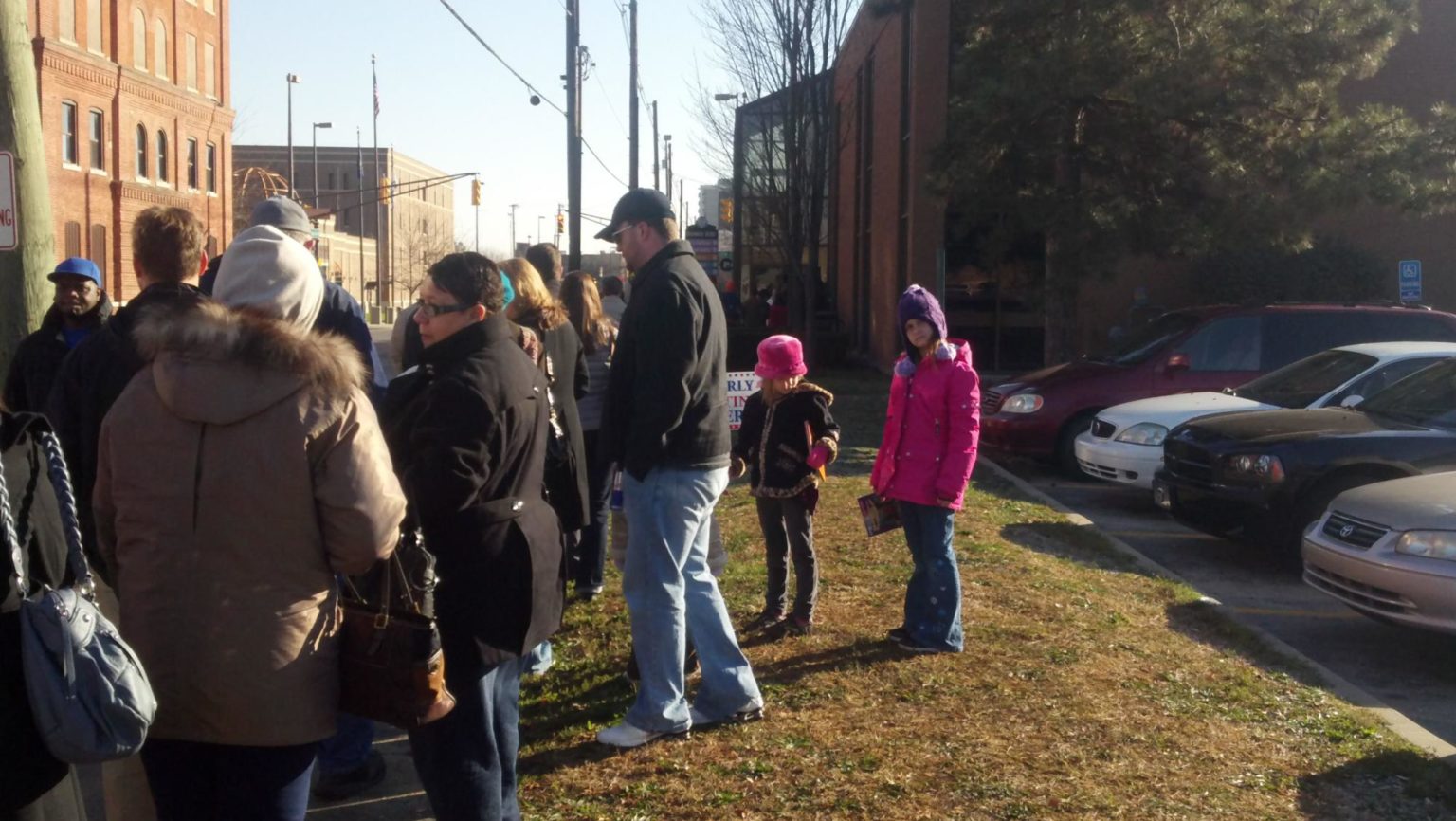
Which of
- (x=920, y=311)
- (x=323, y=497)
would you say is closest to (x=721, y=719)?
(x=920, y=311)

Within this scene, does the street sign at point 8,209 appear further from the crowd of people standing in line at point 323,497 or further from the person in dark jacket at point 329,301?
the person in dark jacket at point 329,301

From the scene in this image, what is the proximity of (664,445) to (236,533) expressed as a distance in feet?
6.97

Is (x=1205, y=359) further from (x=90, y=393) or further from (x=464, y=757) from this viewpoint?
(x=90, y=393)

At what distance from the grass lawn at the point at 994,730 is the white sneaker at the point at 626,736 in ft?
0.15

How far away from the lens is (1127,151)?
1867cm

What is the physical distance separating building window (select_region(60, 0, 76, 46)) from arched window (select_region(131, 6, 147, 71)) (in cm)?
344

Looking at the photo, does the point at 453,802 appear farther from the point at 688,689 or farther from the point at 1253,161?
the point at 1253,161

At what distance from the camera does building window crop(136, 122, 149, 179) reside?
151 ft

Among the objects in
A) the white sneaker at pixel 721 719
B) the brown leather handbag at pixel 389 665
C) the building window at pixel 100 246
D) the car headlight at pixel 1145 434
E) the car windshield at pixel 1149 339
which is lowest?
the white sneaker at pixel 721 719

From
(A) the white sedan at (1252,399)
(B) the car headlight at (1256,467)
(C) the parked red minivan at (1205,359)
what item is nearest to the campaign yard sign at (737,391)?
(B) the car headlight at (1256,467)

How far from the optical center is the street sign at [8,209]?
23.2ft

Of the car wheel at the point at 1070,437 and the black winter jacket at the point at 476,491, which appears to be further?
the car wheel at the point at 1070,437

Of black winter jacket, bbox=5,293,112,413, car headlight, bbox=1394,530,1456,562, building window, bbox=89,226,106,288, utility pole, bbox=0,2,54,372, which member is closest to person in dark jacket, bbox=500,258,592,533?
black winter jacket, bbox=5,293,112,413

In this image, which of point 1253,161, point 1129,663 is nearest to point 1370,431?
point 1129,663
